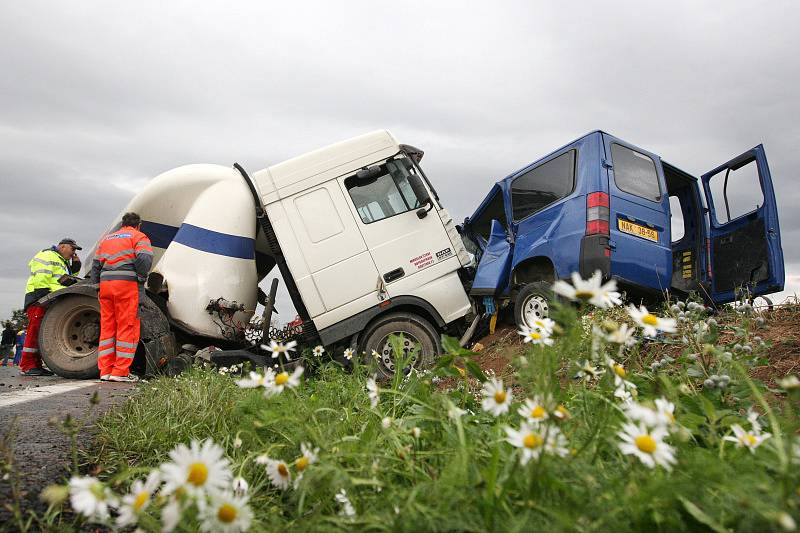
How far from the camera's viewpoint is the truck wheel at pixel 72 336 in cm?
621

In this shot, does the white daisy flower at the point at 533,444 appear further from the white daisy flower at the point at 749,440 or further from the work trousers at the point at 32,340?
the work trousers at the point at 32,340

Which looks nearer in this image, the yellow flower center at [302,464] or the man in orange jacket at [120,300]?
the yellow flower center at [302,464]

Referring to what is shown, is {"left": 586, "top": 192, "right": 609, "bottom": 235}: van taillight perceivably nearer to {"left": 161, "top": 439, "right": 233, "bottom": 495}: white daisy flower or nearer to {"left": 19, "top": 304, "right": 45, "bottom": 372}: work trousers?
{"left": 161, "top": 439, "right": 233, "bottom": 495}: white daisy flower

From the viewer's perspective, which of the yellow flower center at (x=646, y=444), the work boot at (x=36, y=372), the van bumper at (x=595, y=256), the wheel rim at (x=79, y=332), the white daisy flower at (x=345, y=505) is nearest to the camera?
the yellow flower center at (x=646, y=444)

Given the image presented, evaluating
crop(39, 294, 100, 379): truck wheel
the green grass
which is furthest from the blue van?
crop(39, 294, 100, 379): truck wheel

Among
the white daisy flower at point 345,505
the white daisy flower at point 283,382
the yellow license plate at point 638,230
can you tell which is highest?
the yellow license plate at point 638,230

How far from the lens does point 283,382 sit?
145 cm

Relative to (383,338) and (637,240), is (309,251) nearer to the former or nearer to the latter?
(383,338)

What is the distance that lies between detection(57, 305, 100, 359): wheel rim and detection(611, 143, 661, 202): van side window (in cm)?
657

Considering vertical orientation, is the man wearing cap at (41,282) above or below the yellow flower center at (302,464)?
above

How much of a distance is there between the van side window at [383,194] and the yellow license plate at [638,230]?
2407mm

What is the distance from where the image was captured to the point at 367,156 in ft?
20.7

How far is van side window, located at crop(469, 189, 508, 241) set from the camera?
306 inches

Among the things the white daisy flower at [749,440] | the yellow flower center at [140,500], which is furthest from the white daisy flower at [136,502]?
the white daisy flower at [749,440]
